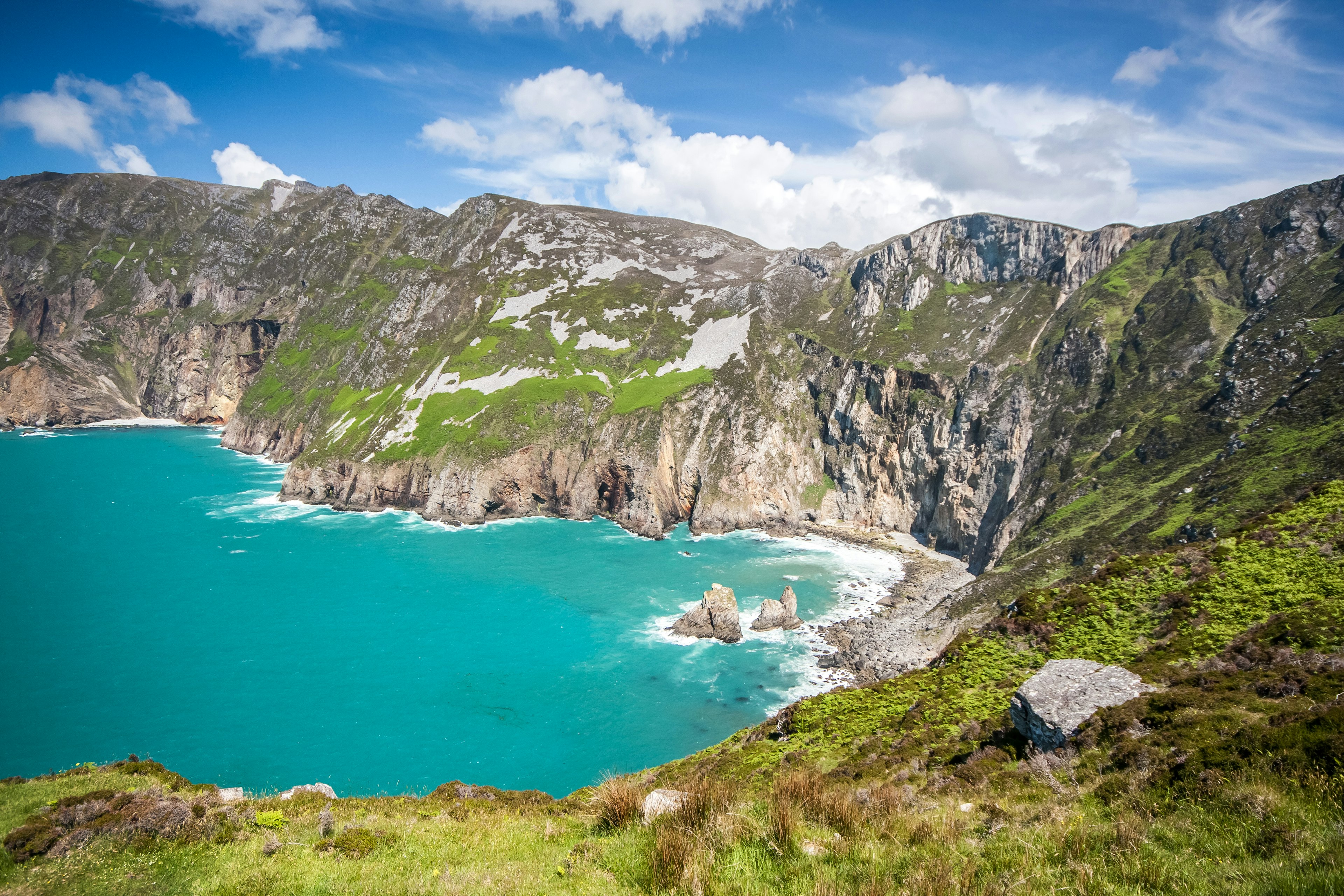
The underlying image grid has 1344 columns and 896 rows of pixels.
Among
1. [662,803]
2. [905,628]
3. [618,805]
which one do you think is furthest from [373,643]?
[662,803]

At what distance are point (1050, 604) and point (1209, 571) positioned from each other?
514 centimetres

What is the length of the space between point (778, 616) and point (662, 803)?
54312mm

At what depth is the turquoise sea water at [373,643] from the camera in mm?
42531

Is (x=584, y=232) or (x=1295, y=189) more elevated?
(x=584, y=232)

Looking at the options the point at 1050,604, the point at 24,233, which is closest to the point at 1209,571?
the point at 1050,604

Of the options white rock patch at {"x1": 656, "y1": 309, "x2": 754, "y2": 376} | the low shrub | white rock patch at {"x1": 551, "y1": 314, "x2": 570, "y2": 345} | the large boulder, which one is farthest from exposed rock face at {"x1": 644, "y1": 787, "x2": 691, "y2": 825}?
white rock patch at {"x1": 551, "y1": 314, "x2": 570, "y2": 345}

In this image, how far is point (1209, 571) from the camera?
70.9ft

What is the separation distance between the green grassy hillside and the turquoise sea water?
26.1 metres

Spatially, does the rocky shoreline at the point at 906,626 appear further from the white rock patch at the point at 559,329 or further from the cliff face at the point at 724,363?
the white rock patch at the point at 559,329

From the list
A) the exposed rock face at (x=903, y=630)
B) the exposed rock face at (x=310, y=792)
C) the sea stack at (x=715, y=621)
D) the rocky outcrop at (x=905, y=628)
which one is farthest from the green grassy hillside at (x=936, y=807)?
the sea stack at (x=715, y=621)

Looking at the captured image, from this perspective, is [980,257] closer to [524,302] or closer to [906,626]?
[906,626]

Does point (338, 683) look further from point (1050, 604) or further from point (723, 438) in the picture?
point (723, 438)

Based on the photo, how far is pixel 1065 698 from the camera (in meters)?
15.3

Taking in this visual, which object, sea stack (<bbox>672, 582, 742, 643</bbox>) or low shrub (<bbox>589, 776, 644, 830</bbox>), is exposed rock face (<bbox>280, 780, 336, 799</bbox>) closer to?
low shrub (<bbox>589, 776, 644, 830</bbox>)
